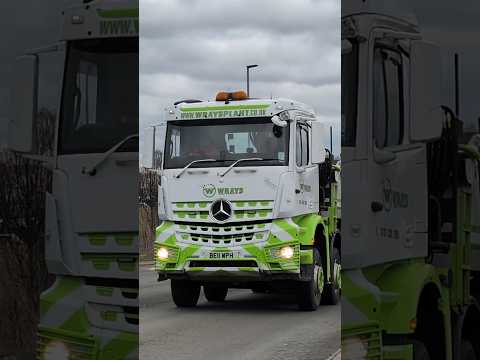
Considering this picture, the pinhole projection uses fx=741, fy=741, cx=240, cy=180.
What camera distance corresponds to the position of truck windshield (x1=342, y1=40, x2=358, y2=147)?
189 centimetres

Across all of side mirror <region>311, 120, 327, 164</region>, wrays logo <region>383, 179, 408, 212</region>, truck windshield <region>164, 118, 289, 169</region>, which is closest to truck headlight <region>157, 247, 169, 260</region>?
wrays logo <region>383, 179, 408, 212</region>

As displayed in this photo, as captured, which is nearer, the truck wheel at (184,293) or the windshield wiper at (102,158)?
the windshield wiper at (102,158)

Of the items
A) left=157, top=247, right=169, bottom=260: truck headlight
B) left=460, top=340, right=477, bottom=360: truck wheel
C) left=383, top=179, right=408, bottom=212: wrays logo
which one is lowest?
left=460, top=340, right=477, bottom=360: truck wheel

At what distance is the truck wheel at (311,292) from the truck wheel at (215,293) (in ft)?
1.01

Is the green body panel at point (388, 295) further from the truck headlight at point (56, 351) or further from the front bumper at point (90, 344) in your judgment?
the truck headlight at point (56, 351)

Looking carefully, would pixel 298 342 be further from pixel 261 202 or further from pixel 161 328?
pixel 261 202

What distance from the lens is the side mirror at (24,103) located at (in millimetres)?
1685

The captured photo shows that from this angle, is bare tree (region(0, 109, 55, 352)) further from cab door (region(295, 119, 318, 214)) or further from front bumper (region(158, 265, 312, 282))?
cab door (region(295, 119, 318, 214))

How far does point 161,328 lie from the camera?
2195 millimetres

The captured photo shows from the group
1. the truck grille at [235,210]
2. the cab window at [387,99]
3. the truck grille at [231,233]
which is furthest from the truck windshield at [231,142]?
the cab window at [387,99]

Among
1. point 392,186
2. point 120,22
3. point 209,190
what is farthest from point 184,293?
point 209,190

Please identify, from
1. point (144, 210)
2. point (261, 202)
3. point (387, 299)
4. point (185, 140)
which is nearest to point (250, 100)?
point (144, 210)

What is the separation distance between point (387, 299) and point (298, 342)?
48 cm

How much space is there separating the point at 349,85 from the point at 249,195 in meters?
4.24
